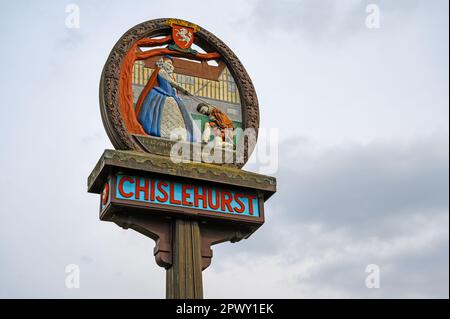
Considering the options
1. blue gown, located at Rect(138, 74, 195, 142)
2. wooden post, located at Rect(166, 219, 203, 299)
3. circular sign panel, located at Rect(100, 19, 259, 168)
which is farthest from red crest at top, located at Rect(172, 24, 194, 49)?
wooden post, located at Rect(166, 219, 203, 299)

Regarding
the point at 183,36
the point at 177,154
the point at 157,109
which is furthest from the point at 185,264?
the point at 183,36

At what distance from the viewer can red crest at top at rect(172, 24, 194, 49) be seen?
47.4ft

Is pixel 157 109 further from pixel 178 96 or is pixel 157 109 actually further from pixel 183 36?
pixel 183 36

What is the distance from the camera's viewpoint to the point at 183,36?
47.7ft

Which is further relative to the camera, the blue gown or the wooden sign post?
the blue gown

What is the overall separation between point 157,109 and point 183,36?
6.61 feet

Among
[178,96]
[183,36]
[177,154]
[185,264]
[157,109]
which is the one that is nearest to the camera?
[185,264]

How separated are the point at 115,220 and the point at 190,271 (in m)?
1.68

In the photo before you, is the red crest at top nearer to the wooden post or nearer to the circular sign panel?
the circular sign panel

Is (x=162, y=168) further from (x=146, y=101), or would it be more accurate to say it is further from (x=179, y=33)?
(x=179, y=33)

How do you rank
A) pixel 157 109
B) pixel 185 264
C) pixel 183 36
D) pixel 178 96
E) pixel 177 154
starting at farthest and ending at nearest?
pixel 183 36 < pixel 178 96 < pixel 157 109 < pixel 177 154 < pixel 185 264

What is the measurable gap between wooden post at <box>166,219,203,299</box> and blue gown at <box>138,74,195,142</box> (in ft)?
6.64

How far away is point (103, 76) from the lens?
13.1 m
